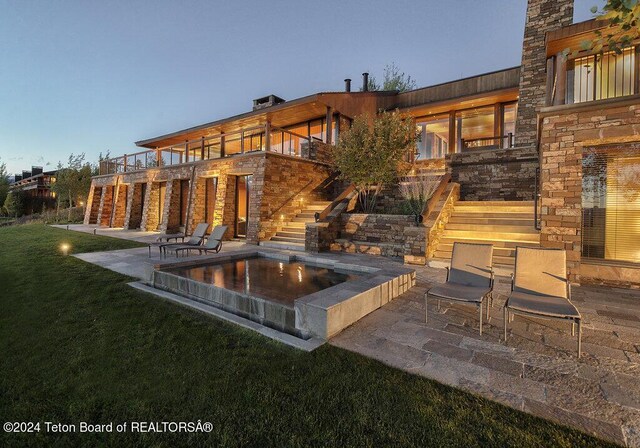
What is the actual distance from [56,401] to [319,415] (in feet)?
7.08

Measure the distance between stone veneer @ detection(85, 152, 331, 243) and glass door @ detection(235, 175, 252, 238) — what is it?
0.97ft

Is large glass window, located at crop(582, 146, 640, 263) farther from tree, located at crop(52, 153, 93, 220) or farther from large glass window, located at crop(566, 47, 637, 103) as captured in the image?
tree, located at crop(52, 153, 93, 220)

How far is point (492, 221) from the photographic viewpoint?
28.8 ft

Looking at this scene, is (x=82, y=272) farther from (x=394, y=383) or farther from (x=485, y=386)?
(x=485, y=386)

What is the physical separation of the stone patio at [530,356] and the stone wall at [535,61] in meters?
9.03

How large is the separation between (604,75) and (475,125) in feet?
31.3

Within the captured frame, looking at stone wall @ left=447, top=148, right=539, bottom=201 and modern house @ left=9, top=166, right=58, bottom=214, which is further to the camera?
modern house @ left=9, top=166, right=58, bottom=214

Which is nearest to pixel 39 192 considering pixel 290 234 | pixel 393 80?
pixel 290 234

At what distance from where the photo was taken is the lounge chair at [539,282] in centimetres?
359

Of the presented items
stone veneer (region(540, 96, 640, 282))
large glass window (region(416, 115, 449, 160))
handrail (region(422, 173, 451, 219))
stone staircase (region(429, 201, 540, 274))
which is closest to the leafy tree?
large glass window (region(416, 115, 449, 160))

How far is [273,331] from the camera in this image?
372 centimetres

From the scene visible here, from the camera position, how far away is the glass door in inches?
547

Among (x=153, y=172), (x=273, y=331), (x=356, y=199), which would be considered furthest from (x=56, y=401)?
(x=153, y=172)

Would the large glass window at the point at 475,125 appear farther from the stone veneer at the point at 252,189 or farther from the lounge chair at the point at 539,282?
the lounge chair at the point at 539,282
